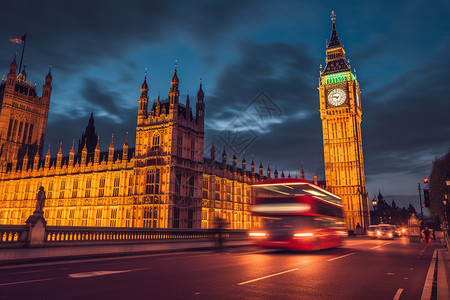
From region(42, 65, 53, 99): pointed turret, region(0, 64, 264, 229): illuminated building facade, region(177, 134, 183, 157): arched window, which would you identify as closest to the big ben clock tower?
region(0, 64, 264, 229): illuminated building facade

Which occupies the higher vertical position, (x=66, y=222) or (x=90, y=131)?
(x=90, y=131)

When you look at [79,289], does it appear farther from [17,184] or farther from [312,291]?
[17,184]

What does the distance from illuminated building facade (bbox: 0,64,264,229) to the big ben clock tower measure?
1343 inches

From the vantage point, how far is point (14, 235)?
56.2ft

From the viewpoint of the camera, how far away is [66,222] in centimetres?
5859

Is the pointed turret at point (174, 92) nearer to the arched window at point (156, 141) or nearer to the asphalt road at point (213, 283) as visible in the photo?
the arched window at point (156, 141)

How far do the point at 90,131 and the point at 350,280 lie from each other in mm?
111324

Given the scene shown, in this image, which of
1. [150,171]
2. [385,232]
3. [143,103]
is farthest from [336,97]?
[150,171]

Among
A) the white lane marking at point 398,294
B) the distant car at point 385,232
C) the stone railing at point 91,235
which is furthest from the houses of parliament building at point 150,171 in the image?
the white lane marking at point 398,294

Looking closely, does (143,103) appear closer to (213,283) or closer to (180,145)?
(180,145)

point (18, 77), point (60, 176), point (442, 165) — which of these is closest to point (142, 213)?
point (60, 176)

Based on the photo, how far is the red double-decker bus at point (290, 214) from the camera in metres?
17.8

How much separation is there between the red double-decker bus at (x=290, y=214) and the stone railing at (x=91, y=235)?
5.55m

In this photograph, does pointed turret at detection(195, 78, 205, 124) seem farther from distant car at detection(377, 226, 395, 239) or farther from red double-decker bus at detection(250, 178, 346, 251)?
red double-decker bus at detection(250, 178, 346, 251)
